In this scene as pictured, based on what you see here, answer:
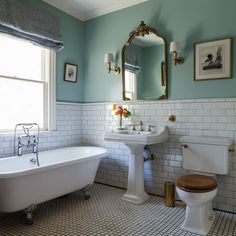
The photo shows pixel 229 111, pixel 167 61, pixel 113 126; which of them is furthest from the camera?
pixel 113 126

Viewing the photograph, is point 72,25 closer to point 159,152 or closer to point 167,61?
point 167,61

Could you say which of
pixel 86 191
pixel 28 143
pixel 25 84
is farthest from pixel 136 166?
pixel 25 84

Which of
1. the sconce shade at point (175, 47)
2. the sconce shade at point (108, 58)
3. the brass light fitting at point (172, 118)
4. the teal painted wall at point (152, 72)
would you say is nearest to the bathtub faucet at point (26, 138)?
the sconce shade at point (108, 58)

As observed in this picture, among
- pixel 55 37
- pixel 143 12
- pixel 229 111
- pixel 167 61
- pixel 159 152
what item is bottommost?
pixel 159 152

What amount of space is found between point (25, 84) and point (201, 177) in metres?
2.52

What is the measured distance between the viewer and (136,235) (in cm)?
205

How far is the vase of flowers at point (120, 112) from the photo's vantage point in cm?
318

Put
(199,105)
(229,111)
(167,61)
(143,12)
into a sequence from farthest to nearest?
1. (143,12)
2. (167,61)
3. (199,105)
4. (229,111)

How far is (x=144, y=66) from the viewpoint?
10.3ft

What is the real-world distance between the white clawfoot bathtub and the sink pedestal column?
1.32ft

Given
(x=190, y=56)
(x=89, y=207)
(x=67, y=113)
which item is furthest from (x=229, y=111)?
(x=67, y=113)

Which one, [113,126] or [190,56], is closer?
[190,56]

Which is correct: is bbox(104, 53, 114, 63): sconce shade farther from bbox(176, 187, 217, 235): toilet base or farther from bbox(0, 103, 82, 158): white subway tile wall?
bbox(176, 187, 217, 235): toilet base

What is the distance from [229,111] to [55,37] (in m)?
2.47
